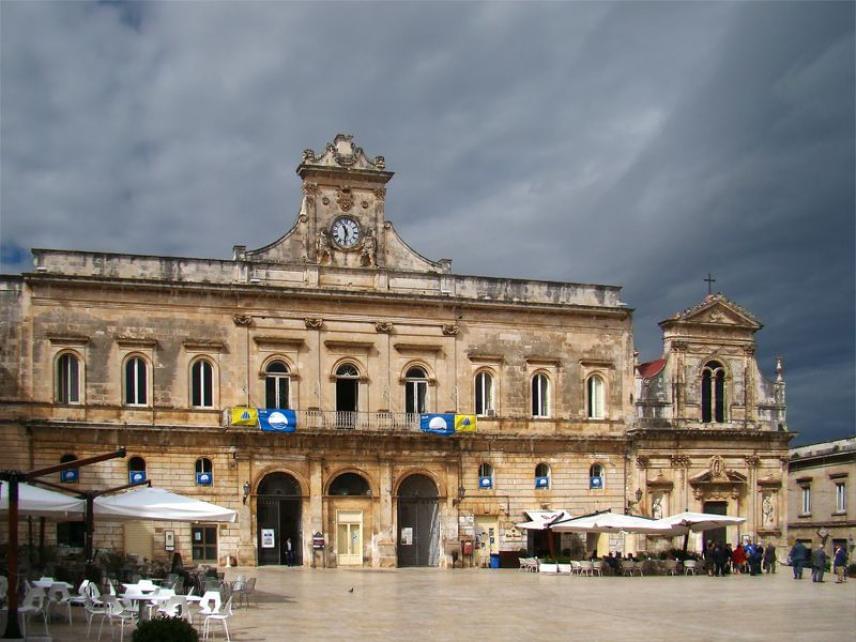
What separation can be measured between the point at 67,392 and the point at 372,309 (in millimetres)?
10821

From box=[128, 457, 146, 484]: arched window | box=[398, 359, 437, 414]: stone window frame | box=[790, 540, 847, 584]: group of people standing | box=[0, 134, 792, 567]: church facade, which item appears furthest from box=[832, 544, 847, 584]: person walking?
box=[128, 457, 146, 484]: arched window

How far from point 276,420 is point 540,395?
10.3 meters

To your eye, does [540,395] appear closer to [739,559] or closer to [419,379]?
[419,379]

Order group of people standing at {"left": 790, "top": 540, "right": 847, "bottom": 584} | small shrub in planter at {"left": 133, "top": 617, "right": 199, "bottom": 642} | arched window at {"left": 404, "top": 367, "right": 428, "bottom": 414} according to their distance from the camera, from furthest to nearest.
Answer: arched window at {"left": 404, "top": 367, "right": 428, "bottom": 414} < group of people standing at {"left": 790, "top": 540, "right": 847, "bottom": 584} < small shrub in planter at {"left": 133, "top": 617, "right": 199, "bottom": 642}

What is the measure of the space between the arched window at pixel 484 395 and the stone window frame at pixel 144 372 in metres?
11.8

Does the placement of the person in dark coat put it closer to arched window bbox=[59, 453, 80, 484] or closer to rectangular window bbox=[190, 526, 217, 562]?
rectangular window bbox=[190, 526, 217, 562]

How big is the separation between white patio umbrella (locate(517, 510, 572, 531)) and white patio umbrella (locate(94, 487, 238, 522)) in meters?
16.7

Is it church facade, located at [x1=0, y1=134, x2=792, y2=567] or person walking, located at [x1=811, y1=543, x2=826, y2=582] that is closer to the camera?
person walking, located at [x1=811, y1=543, x2=826, y2=582]

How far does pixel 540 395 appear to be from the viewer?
4466cm

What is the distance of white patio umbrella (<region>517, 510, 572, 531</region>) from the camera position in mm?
41219

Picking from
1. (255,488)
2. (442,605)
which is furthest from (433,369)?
(442,605)

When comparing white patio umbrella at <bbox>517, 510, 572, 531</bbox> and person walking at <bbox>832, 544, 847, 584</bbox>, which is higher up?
white patio umbrella at <bbox>517, 510, 572, 531</bbox>

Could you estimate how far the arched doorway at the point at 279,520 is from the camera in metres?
40.7

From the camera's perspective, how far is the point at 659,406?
4559 cm
